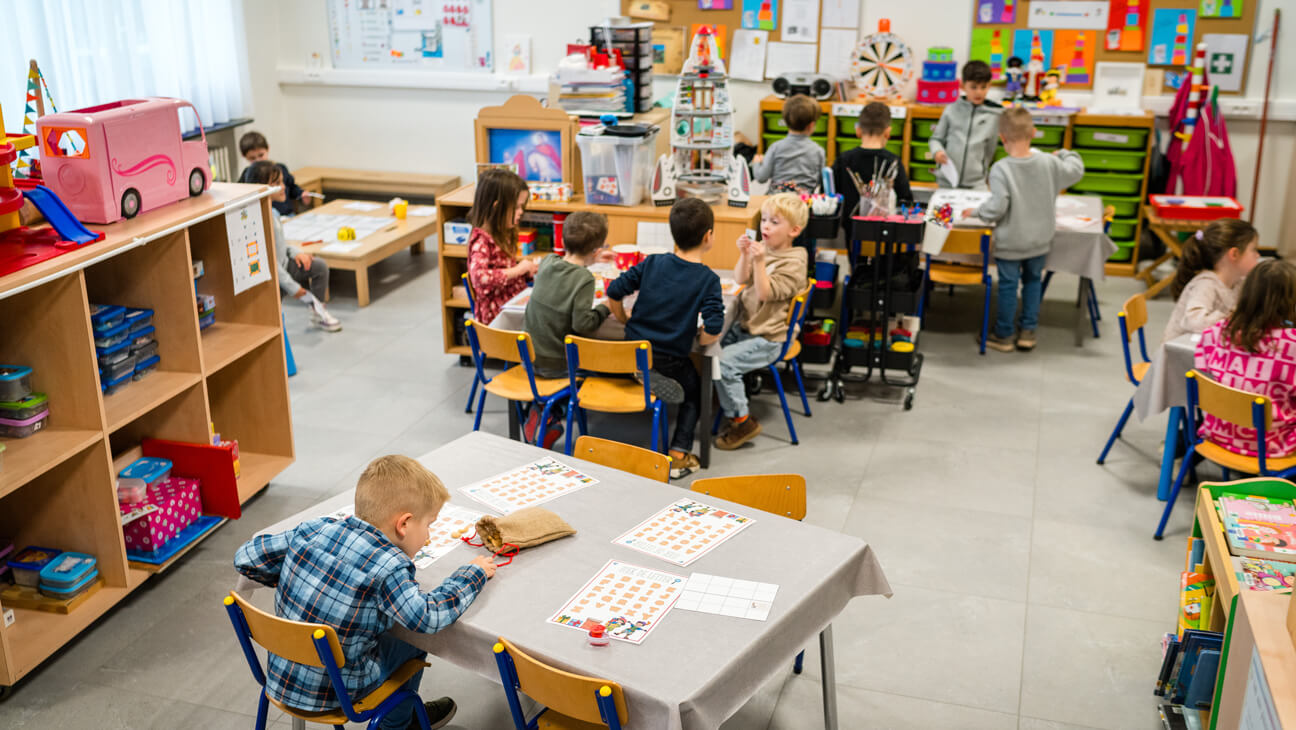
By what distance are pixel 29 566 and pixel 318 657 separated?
5.56ft

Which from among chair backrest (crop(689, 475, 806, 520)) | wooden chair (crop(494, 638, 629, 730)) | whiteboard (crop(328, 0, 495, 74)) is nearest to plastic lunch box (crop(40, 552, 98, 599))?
wooden chair (crop(494, 638, 629, 730))

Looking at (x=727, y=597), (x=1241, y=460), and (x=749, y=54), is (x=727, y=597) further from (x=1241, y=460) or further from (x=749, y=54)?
(x=749, y=54)

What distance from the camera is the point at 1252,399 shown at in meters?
3.87

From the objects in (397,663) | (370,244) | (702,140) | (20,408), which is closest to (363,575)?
(397,663)

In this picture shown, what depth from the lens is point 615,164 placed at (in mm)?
5590

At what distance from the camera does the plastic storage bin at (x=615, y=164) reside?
5.53 m

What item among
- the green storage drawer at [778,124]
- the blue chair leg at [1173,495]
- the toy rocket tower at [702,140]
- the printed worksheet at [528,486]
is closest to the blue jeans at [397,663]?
the printed worksheet at [528,486]

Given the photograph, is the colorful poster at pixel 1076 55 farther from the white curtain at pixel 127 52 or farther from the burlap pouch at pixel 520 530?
the burlap pouch at pixel 520 530

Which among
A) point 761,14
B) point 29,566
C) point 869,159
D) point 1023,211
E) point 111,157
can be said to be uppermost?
point 761,14

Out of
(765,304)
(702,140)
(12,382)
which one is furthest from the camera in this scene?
(702,140)

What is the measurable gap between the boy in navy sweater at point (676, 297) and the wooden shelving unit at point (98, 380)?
57.0 inches

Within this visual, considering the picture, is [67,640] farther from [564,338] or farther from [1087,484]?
[1087,484]

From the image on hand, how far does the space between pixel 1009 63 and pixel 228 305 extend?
577 cm

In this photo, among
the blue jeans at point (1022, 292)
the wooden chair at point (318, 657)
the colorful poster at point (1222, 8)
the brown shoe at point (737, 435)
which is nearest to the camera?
the wooden chair at point (318, 657)
